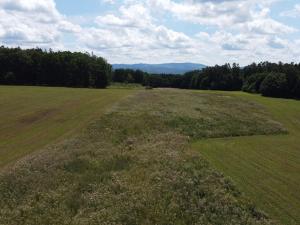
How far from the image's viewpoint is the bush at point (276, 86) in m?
100

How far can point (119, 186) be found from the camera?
21656 mm

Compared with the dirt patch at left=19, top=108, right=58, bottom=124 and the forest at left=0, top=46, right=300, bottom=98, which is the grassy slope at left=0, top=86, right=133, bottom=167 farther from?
the forest at left=0, top=46, right=300, bottom=98

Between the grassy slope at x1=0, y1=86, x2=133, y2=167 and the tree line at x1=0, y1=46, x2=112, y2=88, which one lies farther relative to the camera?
the tree line at x1=0, y1=46, x2=112, y2=88

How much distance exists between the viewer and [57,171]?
23.3 metres

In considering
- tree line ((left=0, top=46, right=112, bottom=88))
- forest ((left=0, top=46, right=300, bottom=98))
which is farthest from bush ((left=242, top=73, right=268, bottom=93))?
tree line ((left=0, top=46, right=112, bottom=88))

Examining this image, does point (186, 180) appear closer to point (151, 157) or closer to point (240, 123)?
point (151, 157)

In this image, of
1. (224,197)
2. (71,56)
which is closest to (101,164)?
(224,197)

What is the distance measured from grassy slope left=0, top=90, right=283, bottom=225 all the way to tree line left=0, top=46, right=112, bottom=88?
282 feet

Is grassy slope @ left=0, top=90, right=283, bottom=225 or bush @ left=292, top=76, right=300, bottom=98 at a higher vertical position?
grassy slope @ left=0, top=90, right=283, bottom=225

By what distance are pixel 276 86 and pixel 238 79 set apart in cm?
4465

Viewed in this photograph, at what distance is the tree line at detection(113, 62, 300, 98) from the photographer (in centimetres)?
10100

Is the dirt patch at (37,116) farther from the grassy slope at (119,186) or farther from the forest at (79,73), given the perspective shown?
the forest at (79,73)

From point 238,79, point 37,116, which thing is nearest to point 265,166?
point 37,116

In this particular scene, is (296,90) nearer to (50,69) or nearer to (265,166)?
(50,69)
